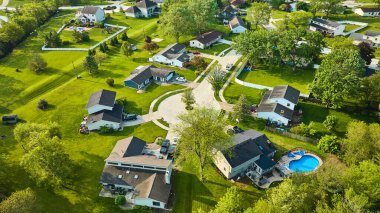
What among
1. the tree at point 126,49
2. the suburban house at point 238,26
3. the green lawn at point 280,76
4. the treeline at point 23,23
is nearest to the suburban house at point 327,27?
the suburban house at point 238,26

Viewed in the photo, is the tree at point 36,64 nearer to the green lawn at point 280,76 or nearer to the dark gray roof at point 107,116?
the dark gray roof at point 107,116

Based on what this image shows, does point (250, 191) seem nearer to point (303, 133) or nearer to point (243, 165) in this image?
point (243, 165)

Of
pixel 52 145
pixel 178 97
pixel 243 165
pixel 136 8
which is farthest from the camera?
pixel 136 8

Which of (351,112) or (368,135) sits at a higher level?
(368,135)

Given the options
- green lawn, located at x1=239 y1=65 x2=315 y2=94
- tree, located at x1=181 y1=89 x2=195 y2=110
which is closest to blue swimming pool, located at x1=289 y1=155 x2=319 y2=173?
tree, located at x1=181 y1=89 x2=195 y2=110

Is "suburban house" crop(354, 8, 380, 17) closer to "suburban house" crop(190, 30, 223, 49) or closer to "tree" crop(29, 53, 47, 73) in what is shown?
"suburban house" crop(190, 30, 223, 49)

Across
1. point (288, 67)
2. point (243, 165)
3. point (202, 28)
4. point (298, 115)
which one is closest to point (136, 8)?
point (202, 28)

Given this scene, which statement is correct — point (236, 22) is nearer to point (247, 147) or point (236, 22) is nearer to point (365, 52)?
point (365, 52)
